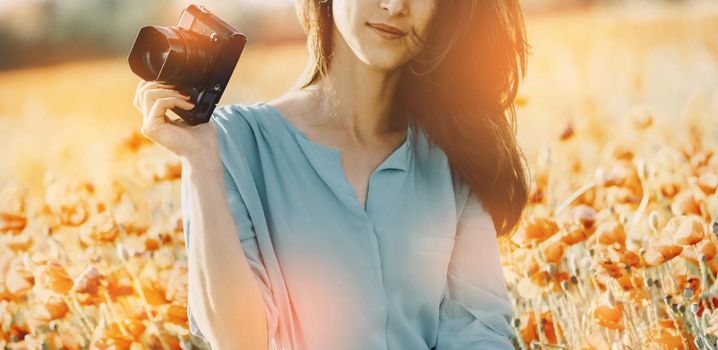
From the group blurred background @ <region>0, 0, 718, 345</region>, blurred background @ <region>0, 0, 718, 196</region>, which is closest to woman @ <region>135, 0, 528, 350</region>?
blurred background @ <region>0, 0, 718, 345</region>

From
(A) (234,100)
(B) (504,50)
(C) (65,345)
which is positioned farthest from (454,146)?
(A) (234,100)

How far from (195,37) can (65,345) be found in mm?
990

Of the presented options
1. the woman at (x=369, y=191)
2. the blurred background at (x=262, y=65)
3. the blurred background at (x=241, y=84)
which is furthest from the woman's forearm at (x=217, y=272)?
the blurred background at (x=262, y=65)

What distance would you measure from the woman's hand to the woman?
24mm

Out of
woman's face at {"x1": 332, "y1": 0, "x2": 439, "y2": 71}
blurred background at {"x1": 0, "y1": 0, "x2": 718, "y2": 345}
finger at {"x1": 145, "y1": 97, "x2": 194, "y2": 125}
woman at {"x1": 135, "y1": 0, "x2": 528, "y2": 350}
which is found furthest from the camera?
blurred background at {"x1": 0, "y1": 0, "x2": 718, "y2": 345}

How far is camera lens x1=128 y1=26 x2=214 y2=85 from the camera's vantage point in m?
1.40

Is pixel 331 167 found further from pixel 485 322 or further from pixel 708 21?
pixel 708 21

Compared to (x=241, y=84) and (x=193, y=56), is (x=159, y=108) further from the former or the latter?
(x=241, y=84)

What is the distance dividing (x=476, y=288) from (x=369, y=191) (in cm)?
23

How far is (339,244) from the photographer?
66.5 inches

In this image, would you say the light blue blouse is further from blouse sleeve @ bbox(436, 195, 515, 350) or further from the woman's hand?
the woman's hand

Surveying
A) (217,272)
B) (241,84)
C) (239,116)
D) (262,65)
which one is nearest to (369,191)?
(239,116)

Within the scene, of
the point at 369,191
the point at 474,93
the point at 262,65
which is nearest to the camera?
the point at 369,191

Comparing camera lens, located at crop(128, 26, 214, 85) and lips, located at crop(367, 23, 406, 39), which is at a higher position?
lips, located at crop(367, 23, 406, 39)
